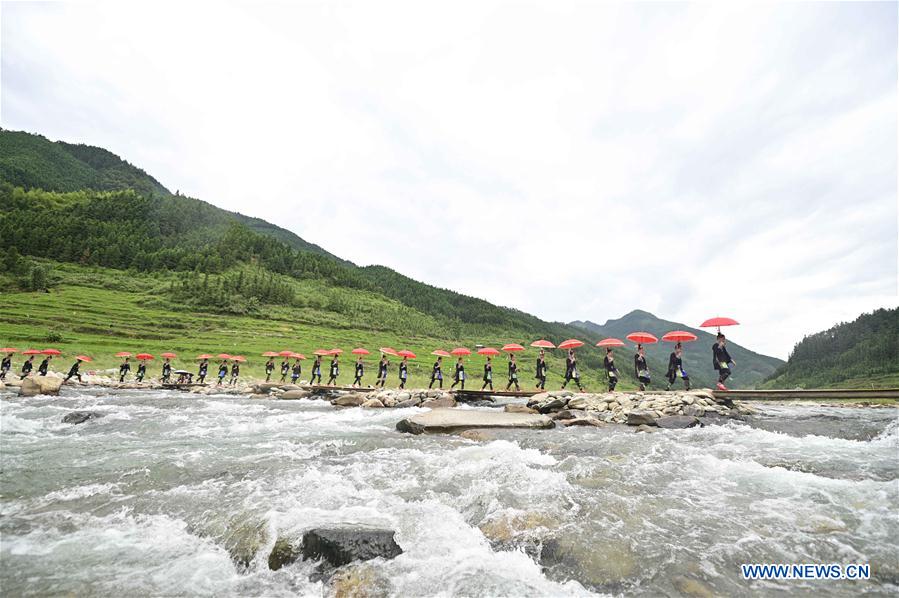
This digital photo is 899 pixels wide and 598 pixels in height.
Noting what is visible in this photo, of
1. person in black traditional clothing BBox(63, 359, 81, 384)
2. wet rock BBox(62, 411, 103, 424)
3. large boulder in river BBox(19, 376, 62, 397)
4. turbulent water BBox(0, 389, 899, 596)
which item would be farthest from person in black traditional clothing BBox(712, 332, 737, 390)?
person in black traditional clothing BBox(63, 359, 81, 384)

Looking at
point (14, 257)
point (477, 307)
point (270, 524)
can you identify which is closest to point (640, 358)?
point (270, 524)

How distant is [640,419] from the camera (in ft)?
47.4

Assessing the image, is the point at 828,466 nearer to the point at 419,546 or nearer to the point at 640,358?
the point at 419,546

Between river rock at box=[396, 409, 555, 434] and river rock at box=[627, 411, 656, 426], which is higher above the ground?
river rock at box=[627, 411, 656, 426]

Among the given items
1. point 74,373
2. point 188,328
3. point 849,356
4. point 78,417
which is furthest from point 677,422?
point 849,356

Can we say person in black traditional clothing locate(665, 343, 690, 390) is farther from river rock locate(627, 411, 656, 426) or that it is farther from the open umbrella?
river rock locate(627, 411, 656, 426)

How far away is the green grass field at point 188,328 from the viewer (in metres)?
47.3

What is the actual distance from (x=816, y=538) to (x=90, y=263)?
449ft

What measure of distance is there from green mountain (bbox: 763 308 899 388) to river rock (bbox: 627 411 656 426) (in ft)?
379

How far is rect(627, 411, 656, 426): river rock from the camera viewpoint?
14.3m

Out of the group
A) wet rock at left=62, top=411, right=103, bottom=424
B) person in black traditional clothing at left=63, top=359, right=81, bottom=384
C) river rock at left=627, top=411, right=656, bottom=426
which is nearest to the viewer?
river rock at left=627, top=411, right=656, bottom=426

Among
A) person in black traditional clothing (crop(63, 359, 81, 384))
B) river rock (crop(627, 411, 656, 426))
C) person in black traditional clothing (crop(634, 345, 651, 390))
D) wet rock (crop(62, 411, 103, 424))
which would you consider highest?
person in black traditional clothing (crop(634, 345, 651, 390))

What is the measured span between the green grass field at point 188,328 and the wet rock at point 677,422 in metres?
34.5

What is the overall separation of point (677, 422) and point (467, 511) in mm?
10389
